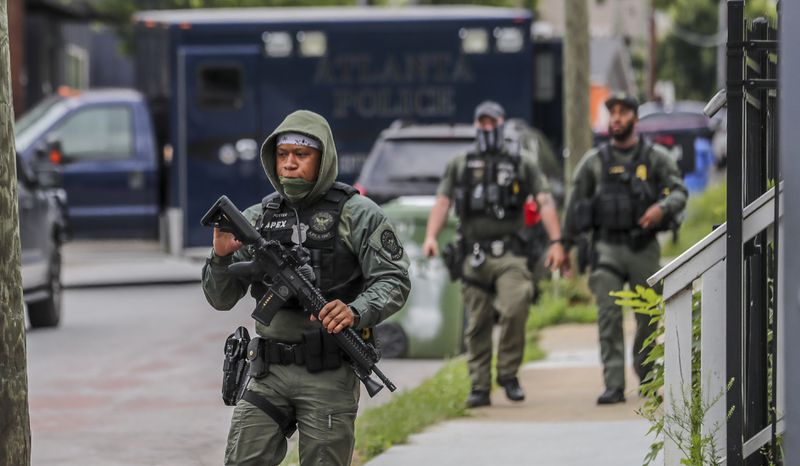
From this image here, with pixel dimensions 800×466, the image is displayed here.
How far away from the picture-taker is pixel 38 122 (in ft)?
62.6

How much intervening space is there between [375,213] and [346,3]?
3350 cm

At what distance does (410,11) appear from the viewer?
66.5 ft

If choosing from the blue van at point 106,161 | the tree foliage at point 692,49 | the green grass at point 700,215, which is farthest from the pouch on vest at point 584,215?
the tree foliage at point 692,49

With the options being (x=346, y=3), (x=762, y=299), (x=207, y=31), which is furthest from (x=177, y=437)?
(x=346, y=3)

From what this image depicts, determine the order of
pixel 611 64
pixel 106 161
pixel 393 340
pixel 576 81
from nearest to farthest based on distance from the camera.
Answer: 1. pixel 393 340
2. pixel 576 81
3. pixel 106 161
4. pixel 611 64

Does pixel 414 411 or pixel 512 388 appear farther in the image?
pixel 512 388

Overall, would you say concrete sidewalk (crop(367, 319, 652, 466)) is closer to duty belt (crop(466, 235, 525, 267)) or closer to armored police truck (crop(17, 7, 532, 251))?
duty belt (crop(466, 235, 525, 267))

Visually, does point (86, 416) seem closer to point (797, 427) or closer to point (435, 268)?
point (435, 268)

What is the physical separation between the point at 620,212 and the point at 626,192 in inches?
4.5

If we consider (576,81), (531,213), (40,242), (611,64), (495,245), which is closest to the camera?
(495,245)

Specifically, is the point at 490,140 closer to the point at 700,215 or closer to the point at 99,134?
the point at 99,134

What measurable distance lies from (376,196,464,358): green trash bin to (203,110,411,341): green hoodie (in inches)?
246

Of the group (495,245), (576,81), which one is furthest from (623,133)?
(576,81)

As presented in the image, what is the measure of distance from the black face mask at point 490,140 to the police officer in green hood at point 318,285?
166 inches
